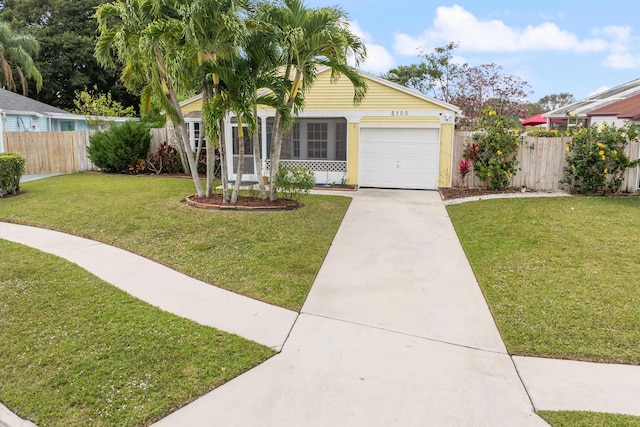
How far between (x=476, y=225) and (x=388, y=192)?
5.25 meters

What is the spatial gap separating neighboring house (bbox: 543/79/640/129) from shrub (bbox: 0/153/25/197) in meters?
16.2

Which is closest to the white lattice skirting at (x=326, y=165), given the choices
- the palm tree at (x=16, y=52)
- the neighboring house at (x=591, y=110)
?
the neighboring house at (x=591, y=110)

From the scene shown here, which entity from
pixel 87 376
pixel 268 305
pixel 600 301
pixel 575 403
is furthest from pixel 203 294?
→ pixel 600 301

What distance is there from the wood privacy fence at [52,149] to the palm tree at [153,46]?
8.13 meters

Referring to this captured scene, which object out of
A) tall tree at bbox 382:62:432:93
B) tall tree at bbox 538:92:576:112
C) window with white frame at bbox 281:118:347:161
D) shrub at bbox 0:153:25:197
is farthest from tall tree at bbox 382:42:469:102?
tall tree at bbox 538:92:576:112

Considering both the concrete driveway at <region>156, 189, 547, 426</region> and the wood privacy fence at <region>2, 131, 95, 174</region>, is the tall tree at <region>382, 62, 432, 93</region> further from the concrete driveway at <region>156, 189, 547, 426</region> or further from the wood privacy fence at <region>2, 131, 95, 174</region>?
→ the concrete driveway at <region>156, 189, 547, 426</region>

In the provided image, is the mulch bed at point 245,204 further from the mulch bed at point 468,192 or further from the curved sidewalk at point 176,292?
the mulch bed at point 468,192

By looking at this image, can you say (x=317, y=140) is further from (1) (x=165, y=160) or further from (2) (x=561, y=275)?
(2) (x=561, y=275)

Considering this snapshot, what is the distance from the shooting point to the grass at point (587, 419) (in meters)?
3.23

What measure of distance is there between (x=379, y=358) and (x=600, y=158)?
11268mm

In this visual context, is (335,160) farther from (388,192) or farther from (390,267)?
(390,267)

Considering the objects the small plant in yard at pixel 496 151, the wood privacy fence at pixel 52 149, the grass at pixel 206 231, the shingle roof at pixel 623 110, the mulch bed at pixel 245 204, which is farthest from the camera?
the wood privacy fence at pixel 52 149

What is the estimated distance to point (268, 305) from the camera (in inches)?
211

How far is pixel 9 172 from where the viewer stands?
458 inches
